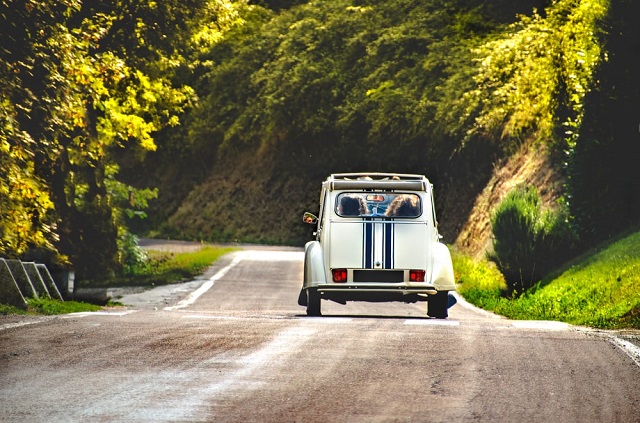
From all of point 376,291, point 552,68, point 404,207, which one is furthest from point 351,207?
point 552,68

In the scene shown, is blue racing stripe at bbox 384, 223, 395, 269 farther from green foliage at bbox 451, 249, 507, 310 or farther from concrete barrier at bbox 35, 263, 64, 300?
green foliage at bbox 451, 249, 507, 310

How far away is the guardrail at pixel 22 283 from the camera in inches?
794

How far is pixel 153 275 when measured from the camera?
36406 millimetres

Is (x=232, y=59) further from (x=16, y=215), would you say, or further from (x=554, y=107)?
(x=16, y=215)

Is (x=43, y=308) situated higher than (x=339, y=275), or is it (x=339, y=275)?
(x=339, y=275)

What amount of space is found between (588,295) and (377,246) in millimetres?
6388

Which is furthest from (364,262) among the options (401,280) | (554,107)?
(554,107)

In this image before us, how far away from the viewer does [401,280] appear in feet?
65.9

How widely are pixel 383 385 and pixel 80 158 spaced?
85.0ft

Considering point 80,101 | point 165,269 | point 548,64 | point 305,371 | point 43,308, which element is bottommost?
point 305,371

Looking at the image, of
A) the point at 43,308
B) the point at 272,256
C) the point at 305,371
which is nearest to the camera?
the point at 305,371

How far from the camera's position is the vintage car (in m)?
20.1

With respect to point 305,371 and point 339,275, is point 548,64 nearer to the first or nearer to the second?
point 339,275

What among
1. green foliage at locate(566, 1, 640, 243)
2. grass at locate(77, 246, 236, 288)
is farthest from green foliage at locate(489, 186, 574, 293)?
grass at locate(77, 246, 236, 288)
